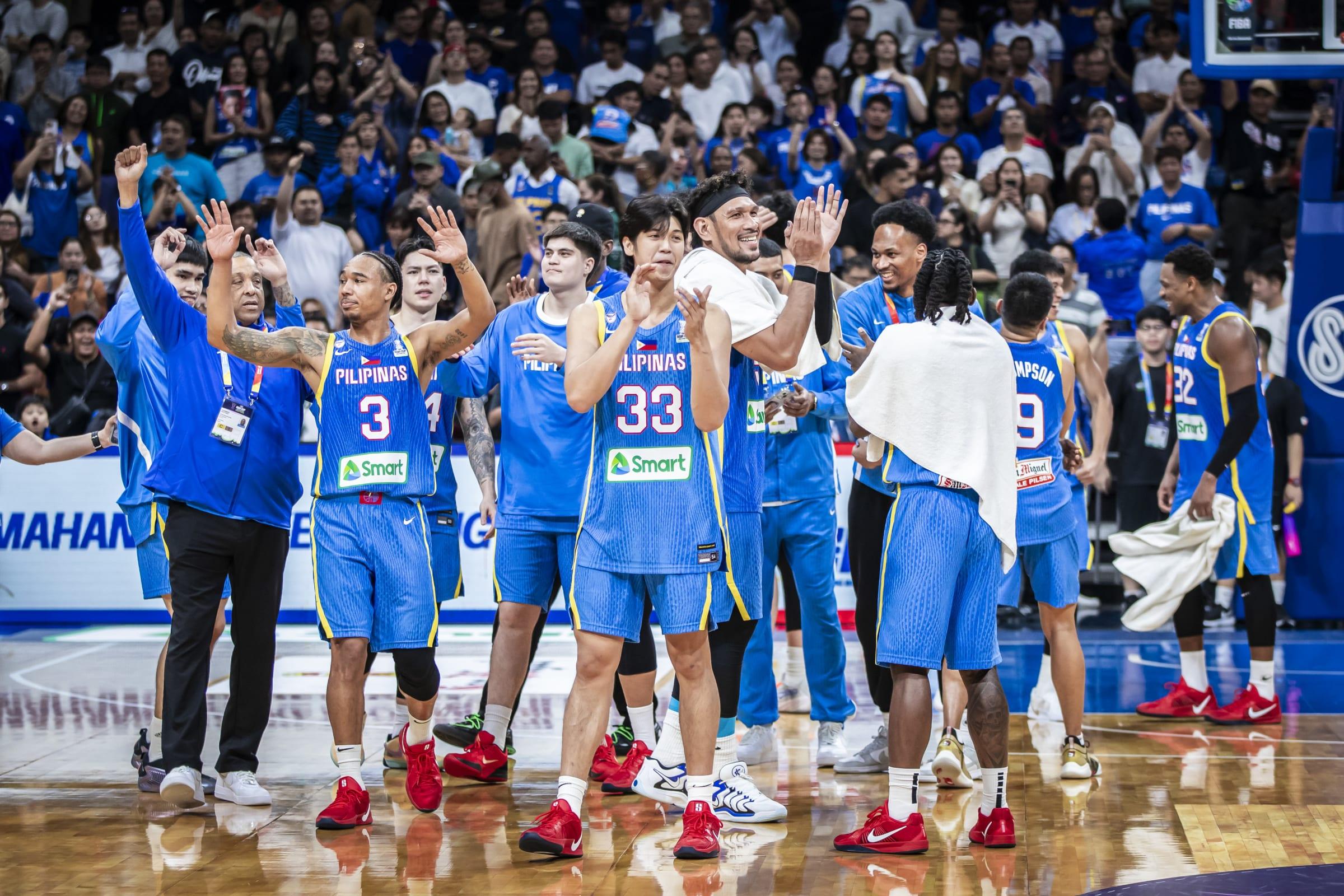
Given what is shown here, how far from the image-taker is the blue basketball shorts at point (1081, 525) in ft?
24.3

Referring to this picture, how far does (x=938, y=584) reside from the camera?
18.1 feet

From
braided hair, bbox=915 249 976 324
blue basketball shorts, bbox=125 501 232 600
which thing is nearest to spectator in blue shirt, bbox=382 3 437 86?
blue basketball shorts, bbox=125 501 232 600

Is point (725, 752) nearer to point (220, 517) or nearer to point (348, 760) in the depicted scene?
point (348, 760)

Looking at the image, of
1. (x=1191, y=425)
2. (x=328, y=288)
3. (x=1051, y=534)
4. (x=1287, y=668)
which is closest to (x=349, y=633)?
(x=1051, y=534)

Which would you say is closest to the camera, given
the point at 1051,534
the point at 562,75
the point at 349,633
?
the point at 349,633

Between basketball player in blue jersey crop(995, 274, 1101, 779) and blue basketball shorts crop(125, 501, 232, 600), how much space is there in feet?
12.1

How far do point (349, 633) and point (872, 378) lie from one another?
2.30 meters

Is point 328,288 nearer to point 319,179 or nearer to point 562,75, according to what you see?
point 319,179

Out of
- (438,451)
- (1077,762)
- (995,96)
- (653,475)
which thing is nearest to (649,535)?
(653,475)

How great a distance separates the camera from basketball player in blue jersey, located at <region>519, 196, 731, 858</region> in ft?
17.7

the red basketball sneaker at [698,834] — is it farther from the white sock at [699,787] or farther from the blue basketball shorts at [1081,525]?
the blue basketball shorts at [1081,525]

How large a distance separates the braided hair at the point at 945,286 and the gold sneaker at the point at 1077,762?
2.34 metres

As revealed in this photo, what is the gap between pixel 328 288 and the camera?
45.9 feet

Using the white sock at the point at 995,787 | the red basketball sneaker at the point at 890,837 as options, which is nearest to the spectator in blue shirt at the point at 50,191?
the red basketball sneaker at the point at 890,837
